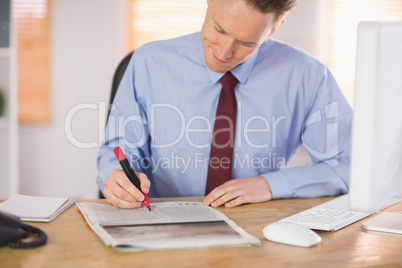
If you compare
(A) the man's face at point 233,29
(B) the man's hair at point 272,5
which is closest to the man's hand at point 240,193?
(A) the man's face at point 233,29

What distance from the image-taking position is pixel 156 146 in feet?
6.33

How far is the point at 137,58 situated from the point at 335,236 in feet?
3.37

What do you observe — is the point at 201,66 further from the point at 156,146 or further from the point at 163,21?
the point at 163,21

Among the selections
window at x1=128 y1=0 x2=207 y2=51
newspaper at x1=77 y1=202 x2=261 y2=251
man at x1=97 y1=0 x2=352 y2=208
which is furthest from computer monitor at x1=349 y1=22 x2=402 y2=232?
window at x1=128 y1=0 x2=207 y2=51

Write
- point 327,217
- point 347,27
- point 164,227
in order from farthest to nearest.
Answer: point 347,27
point 327,217
point 164,227

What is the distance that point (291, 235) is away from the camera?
3.78 feet

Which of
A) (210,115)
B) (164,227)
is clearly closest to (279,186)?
(210,115)

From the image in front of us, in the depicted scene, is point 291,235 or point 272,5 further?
point 272,5

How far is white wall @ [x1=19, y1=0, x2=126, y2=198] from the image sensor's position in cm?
375

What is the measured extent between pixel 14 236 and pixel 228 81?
975 millimetres

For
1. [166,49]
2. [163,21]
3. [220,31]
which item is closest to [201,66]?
[166,49]

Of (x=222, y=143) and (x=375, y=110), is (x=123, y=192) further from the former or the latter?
(x=375, y=110)

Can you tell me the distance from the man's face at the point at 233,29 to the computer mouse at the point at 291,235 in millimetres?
630

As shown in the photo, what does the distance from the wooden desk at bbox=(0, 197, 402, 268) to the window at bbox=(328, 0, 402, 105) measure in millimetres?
3131
